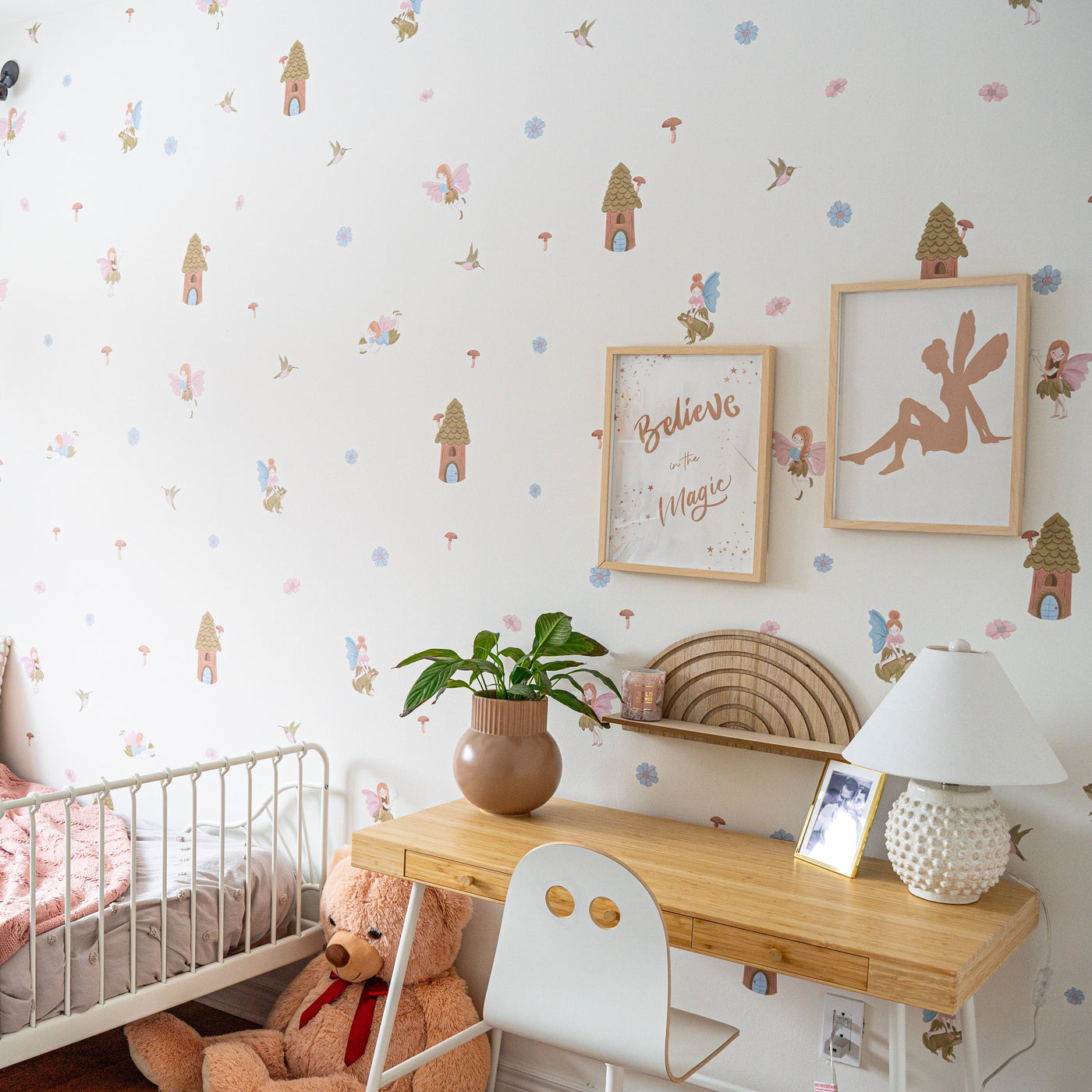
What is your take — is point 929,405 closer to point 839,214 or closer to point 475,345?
point 839,214

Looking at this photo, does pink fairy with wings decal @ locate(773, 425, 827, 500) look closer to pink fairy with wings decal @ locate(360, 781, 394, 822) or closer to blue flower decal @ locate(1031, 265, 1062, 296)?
blue flower decal @ locate(1031, 265, 1062, 296)

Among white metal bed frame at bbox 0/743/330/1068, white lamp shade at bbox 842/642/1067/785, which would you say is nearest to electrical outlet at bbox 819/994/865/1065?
Result: white lamp shade at bbox 842/642/1067/785

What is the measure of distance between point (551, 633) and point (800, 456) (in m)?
0.59

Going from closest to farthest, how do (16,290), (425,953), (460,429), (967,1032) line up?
(967,1032), (425,953), (460,429), (16,290)

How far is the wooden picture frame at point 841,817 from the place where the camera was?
1800mm

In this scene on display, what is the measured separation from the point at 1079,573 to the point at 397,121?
175cm

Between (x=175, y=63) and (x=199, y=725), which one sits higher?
(x=175, y=63)

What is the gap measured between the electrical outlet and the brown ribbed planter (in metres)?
0.64

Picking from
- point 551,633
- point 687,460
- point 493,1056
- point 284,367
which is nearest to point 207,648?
point 284,367

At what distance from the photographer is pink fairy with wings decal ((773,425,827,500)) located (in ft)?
6.44

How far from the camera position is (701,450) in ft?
6.78

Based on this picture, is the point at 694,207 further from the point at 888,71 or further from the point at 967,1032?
the point at 967,1032

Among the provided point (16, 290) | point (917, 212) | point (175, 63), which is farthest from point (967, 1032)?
point (16, 290)

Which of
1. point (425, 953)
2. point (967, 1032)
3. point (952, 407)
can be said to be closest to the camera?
point (967, 1032)
